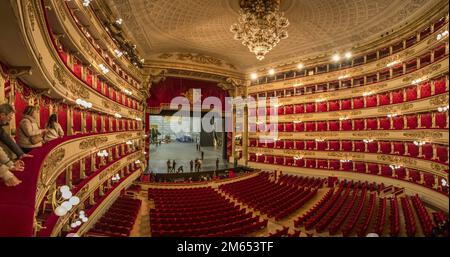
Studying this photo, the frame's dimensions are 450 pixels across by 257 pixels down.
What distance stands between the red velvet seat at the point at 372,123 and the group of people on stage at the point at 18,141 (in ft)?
63.6

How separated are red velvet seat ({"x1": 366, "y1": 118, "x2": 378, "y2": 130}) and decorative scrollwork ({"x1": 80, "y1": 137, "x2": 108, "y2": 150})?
60.1 ft

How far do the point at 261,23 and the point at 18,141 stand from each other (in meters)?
11.2

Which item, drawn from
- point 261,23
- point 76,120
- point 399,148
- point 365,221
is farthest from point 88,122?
point 399,148

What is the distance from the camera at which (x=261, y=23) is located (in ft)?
38.5

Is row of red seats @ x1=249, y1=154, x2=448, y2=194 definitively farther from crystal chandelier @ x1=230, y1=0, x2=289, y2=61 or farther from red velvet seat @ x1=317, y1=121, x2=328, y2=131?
crystal chandelier @ x1=230, y1=0, x2=289, y2=61

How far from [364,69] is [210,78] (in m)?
13.9

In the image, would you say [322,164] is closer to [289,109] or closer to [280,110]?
[289,109]
